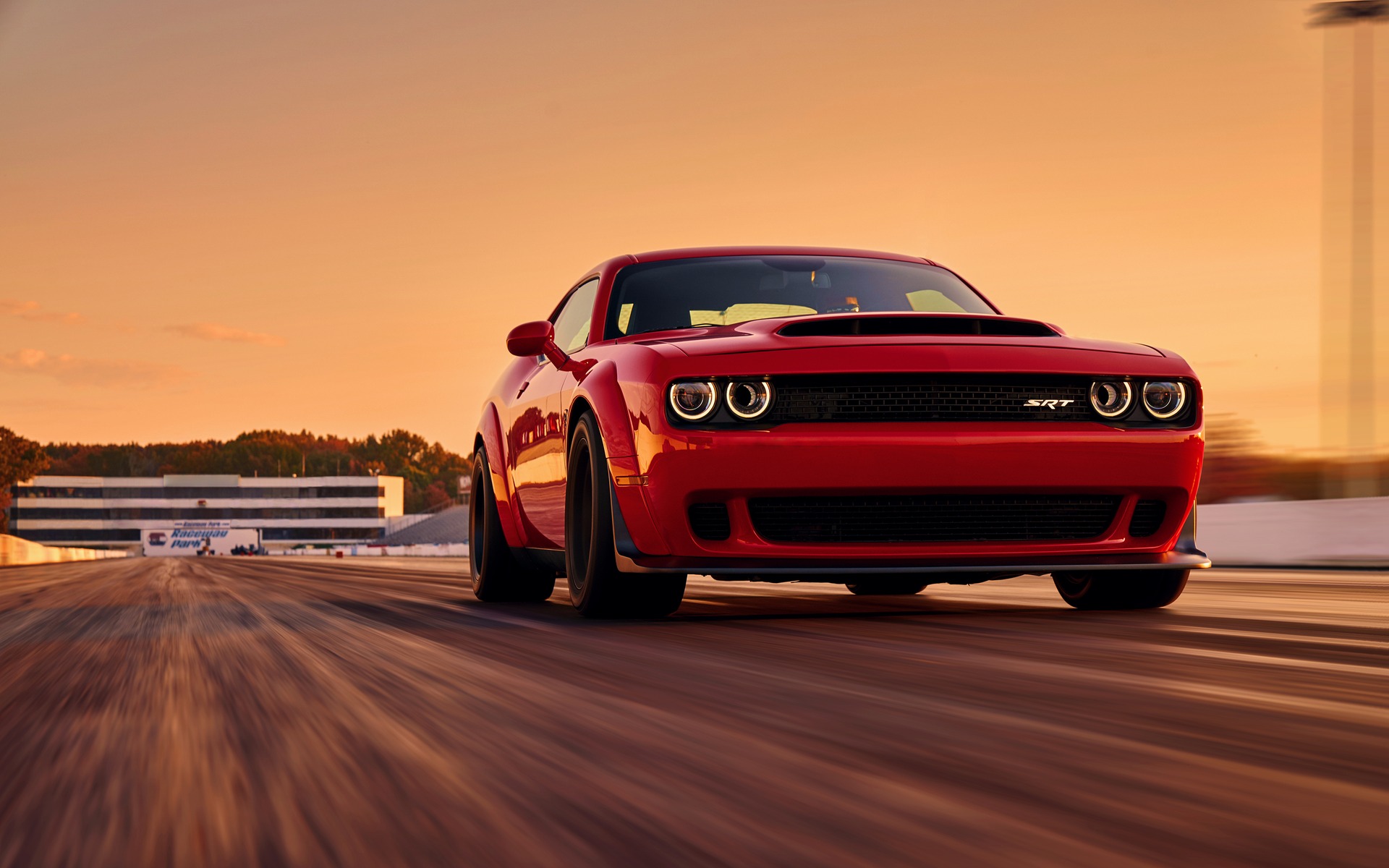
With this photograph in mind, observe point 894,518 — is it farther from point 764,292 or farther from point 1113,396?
point 764,292

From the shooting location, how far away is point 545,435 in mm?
7191

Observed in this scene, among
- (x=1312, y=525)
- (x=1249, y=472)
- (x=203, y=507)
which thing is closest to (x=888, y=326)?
(x=1312, y=525)

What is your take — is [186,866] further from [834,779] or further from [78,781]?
[834,779]

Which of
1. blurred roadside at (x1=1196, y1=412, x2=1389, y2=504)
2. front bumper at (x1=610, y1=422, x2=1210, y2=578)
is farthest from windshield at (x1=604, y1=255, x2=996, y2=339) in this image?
blurred roadside at (x1=1196, y1=412, x2=1389, y2=504)

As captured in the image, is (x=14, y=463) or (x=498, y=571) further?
(x=14, y=463)

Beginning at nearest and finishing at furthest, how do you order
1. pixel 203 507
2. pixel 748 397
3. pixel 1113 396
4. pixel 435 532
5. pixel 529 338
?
1. pixel 748 397
2. pixel 1113 396
3. pixel 529 338
4. pixel 435 532
5. pixel 203 507

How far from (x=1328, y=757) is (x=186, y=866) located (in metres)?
1.87

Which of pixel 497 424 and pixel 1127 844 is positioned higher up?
pixel 497 424

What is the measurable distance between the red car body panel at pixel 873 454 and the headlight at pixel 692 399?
0.15ft

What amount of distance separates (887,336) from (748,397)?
2.16ft

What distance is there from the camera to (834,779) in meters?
2.47

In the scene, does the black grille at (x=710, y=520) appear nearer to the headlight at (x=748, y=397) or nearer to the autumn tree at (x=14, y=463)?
the headlight at (x=748, y=397)

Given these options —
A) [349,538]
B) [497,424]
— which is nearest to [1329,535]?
[497,424]

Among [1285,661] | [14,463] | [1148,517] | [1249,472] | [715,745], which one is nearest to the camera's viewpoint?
[715,745]
